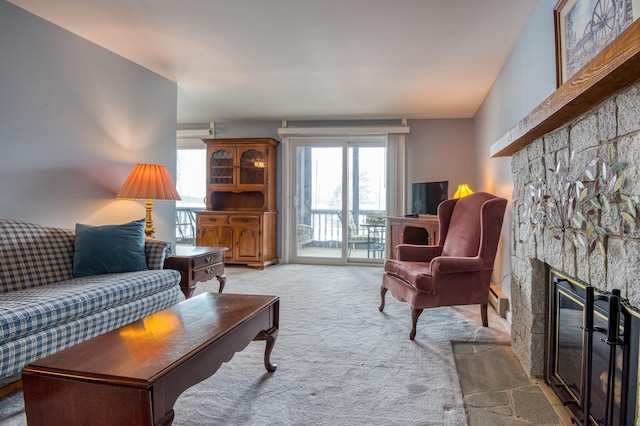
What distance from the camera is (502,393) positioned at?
6.33 ft

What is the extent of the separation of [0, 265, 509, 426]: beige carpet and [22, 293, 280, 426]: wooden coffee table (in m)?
0.35

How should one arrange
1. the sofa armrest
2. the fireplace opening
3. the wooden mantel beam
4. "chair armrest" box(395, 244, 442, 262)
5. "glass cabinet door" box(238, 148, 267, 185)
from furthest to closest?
"glass cabinet door" box(238, 148, 267, 185) → "chair armrest" box(395, 244, 442, 262) → the sofa armrest → the fireplace opening → the wooden mantel beam

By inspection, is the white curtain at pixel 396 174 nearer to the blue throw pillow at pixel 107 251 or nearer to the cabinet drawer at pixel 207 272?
the cabinet drawer at pixel 207 272

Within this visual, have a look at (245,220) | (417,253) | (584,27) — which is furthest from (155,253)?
(584,27)

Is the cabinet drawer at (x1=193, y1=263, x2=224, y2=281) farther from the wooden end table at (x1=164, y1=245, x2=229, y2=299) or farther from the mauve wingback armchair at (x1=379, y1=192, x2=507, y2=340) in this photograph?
the mauve wingback armchair at (x1=379, y1=192, x2=507, y2=340)

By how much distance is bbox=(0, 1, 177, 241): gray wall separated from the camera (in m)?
2.61

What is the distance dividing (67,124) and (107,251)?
112 centimetres

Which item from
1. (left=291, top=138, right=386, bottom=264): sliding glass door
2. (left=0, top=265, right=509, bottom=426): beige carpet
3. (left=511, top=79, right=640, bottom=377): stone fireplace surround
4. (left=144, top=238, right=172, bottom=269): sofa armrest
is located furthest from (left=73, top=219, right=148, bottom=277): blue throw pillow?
(left=291, top=138, right=386, bottom=264): sliding glass door

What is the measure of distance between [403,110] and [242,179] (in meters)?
2.61

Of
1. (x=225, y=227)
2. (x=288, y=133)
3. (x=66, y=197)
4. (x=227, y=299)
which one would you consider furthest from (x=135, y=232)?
(x=288, y=133)

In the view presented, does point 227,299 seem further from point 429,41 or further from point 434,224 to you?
point 434,224

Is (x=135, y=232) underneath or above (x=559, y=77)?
underneath

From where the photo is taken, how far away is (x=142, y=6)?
2.53 meters

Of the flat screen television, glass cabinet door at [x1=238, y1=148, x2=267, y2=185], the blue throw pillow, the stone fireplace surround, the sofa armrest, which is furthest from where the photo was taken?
glass cabinet door at [x1=238, y1=148, x2=267, y2=185]
